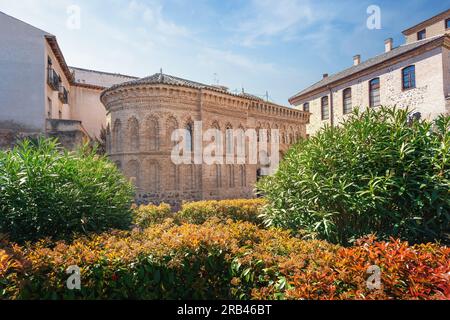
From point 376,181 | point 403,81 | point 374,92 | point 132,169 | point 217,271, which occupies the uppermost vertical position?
point 403,81

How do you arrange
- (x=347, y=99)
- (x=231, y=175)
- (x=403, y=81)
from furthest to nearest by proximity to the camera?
(x=347, y=99), (x=403, y=81), (x=231, y=175)

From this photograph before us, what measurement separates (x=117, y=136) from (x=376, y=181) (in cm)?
1602

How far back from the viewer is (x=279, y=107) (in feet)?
72.9

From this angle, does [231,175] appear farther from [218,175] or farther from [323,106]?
[323,106]

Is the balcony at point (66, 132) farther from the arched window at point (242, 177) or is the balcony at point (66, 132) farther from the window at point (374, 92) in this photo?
the window at point (374, 92)

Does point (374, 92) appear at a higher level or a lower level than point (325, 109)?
higher

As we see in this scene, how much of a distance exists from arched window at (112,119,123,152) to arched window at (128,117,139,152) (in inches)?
25.7

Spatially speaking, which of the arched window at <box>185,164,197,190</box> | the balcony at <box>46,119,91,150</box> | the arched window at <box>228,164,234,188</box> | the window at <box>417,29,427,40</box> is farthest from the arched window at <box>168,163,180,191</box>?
the window at <box>417,29,427,40</box>

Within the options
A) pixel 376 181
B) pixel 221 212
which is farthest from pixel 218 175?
pixel 376 181

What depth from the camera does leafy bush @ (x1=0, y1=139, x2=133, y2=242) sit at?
174 inches

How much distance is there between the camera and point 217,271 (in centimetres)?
366

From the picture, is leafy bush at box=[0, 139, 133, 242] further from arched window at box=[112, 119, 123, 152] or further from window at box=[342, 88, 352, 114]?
window at box=[342, 88, 352, 114]
